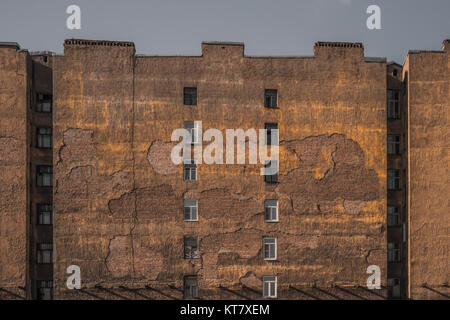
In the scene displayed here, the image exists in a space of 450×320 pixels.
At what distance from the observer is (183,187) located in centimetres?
2236

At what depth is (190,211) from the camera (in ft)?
73.6

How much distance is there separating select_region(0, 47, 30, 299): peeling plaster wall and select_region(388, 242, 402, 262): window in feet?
72.4

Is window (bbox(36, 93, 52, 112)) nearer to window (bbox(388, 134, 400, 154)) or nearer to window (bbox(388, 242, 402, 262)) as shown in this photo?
window (bbox(388, 134, 400, 154))

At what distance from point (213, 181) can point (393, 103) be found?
1280cm

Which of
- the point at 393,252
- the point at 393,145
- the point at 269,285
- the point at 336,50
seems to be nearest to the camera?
the point at 269,285

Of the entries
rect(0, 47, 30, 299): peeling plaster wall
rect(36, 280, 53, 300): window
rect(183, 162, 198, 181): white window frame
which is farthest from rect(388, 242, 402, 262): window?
rect(0, 47, 30, 299): peeling plaster wall

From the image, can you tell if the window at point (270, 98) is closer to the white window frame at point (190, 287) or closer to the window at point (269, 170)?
the window at point (269, 170)

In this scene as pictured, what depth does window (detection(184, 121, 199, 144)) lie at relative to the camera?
22484 millimetres

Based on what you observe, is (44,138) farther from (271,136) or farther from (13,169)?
(271,136)

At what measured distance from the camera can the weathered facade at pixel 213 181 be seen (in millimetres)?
22000

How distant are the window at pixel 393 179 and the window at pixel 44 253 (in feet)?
70.6

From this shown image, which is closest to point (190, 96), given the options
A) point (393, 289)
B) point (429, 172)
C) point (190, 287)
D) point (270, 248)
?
point (270, 248)

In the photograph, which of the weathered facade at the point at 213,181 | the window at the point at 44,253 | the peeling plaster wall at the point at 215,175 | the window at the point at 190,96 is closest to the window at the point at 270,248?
the weathered facade at the point at 213,181
